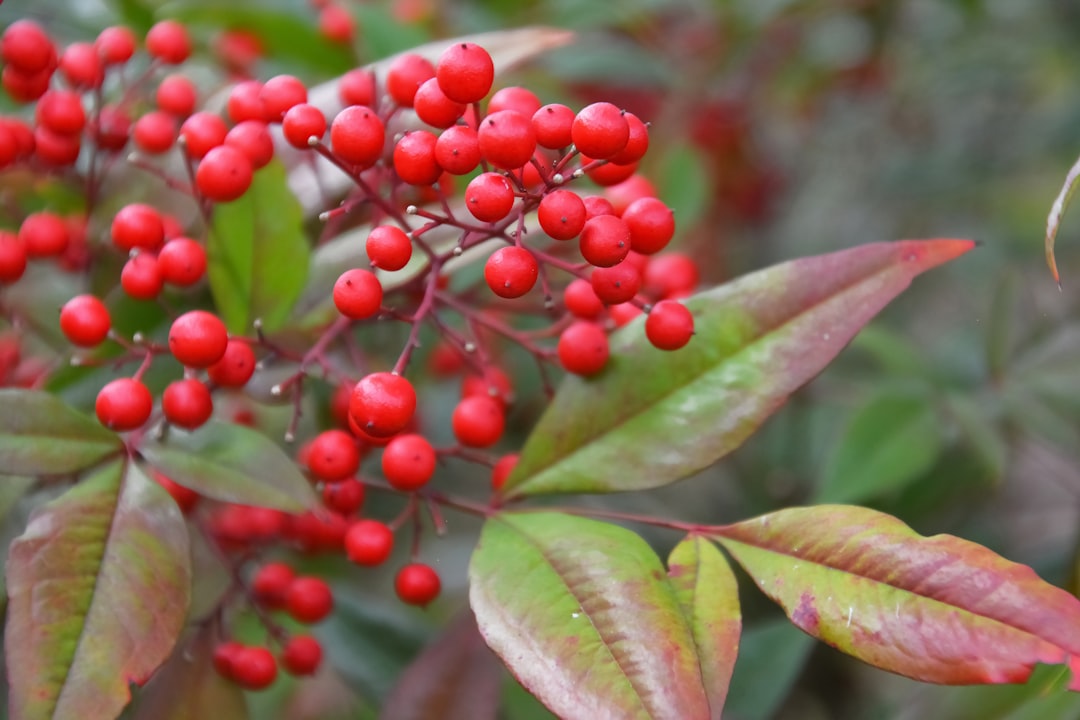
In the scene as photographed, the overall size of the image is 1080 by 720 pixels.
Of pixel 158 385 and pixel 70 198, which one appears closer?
pixel 158 385

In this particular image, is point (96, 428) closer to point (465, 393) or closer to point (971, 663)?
point (465, 393)

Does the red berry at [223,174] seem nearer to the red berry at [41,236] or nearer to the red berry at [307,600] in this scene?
the red berry at [41,236]

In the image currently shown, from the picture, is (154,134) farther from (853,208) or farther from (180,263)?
(853,208)

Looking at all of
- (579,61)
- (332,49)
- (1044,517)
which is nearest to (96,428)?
(332,49)

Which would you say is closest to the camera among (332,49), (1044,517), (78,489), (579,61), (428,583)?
(78,489)

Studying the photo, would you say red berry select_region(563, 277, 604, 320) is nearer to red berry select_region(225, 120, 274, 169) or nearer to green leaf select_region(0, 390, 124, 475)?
red berry select_region(225, 120, 274, 169)

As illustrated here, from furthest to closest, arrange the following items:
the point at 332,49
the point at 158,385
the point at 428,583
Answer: the point at 332,49 → the point at 158,385 → the point at 428,583
